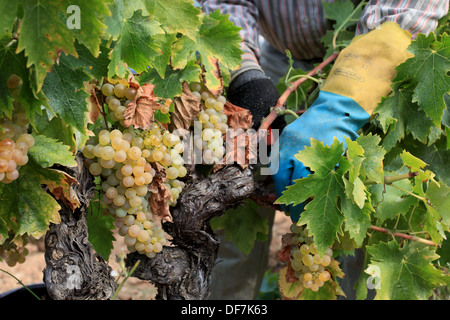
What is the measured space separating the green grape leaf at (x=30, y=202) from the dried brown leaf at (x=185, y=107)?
332mm

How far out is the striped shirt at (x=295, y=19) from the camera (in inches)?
49.0

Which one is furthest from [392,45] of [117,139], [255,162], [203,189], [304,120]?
[117,139]

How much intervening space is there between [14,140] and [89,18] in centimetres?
A: 26

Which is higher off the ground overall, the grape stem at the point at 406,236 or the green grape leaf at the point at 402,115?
the green grape leaf at the point at 402,115

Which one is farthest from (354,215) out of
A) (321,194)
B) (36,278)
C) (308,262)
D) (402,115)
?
(36,278)

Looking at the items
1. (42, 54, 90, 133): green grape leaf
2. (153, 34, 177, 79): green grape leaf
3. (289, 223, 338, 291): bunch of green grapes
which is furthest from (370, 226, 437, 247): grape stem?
(42, 54, 90, 133): green grape leaf

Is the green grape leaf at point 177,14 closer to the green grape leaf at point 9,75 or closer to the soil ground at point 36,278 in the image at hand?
the green grape leaf at point 9,75

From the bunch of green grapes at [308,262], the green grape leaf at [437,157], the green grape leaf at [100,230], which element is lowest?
the green grape leaf at [100,230]

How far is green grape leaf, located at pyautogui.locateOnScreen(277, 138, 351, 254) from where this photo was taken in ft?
2.99

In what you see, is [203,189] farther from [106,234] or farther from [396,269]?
[396,269]

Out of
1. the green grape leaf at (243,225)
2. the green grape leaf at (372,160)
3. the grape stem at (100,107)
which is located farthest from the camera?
the green grape leaf at (243,225)

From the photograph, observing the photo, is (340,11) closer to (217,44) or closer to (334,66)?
(334,66)

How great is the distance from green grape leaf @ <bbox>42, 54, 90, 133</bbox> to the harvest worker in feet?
1.62

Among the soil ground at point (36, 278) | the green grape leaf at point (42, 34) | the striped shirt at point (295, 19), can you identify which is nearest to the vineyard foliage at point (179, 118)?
the green grape leaf at point (42, 34)
